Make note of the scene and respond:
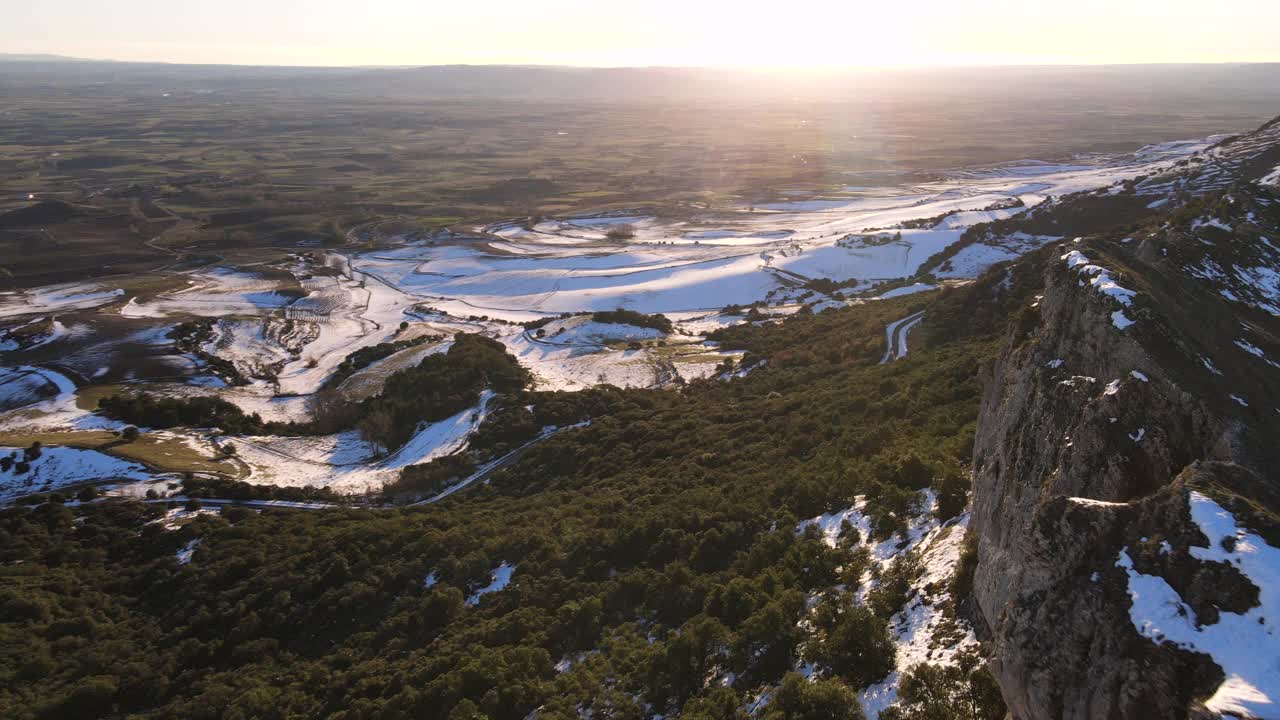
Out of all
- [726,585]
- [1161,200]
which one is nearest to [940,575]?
[726,585]

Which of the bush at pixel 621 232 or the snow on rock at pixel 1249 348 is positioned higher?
the snow on rock at pixel 1249 348

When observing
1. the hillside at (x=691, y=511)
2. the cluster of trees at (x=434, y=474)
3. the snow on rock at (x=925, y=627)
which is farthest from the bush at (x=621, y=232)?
the snow on rock at (x=925, y=627)

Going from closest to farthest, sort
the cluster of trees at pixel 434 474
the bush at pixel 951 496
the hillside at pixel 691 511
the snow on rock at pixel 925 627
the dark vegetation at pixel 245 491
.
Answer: the hillside at pixel 691 511 → the snow on rock at pixel 925 627 → the bush at pixel 951 496 → the dark vegetation at pixel 245 491 → the cluster of trees at pixel 434 474

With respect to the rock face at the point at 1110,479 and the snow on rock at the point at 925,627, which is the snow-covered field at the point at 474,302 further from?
the snow on rock at the point at 925,627

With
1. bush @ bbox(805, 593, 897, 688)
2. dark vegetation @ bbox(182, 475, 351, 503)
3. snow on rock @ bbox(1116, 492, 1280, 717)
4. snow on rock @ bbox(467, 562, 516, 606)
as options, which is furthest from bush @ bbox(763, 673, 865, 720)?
Result: dark vegetation @ bbox(182, 475, 351, 503)

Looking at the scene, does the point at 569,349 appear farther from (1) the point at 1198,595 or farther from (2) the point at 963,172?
(2) the point at 963,172

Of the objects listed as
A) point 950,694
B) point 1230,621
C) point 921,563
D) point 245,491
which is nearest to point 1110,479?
point 1230,621

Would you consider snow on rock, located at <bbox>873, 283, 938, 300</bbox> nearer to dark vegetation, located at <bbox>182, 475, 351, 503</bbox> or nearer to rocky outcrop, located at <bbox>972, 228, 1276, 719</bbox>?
rocky outcrop, located at <bbox>972, 228, 1276, 719</bbox>
